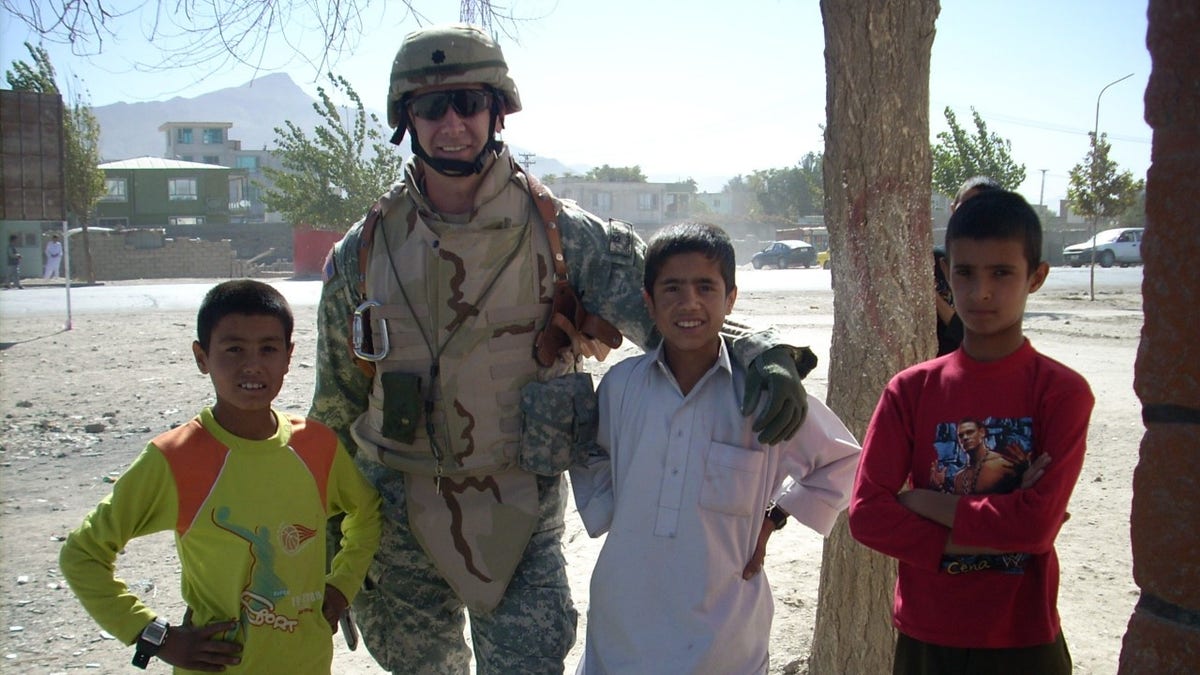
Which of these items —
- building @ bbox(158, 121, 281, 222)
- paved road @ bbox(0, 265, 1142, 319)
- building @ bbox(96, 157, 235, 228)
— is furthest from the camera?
building @ bbox(158, 121, 281, 222)

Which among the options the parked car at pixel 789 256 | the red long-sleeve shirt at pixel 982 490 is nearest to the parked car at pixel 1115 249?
the parked car at pixel 789 256

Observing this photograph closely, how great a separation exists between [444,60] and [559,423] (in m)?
1.06

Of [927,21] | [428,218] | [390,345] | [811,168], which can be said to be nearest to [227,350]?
[390,345]

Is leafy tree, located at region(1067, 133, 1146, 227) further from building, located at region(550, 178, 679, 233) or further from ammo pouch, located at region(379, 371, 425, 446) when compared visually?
building, located at region(550, 178, 679, 233)

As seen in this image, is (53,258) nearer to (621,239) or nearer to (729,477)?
(621,239)

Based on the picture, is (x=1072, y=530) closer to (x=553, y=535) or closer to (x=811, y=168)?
(x=553, y=535)

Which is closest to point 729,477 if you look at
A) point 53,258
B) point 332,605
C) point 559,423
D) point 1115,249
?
point 559,423

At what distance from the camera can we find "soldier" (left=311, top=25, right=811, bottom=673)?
266 cm

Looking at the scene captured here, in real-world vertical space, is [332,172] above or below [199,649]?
above

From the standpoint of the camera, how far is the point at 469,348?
270 cm

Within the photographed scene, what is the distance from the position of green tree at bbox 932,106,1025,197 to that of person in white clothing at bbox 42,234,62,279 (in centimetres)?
2962

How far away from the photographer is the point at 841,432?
2363 mm

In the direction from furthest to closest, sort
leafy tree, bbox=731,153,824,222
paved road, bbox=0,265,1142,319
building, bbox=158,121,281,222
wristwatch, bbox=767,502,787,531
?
building, bbox=158,121,281,222, leafy tree, bbox=731,153,824,222, paved road, bbox=0,265,1142,319, wristwatch, bbox=767,502,787,531

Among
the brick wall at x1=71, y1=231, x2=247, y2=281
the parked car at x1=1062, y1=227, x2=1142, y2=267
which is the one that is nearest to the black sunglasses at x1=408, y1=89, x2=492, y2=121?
the brick wall at x1=71, y1=231, x2=247, y2=281
